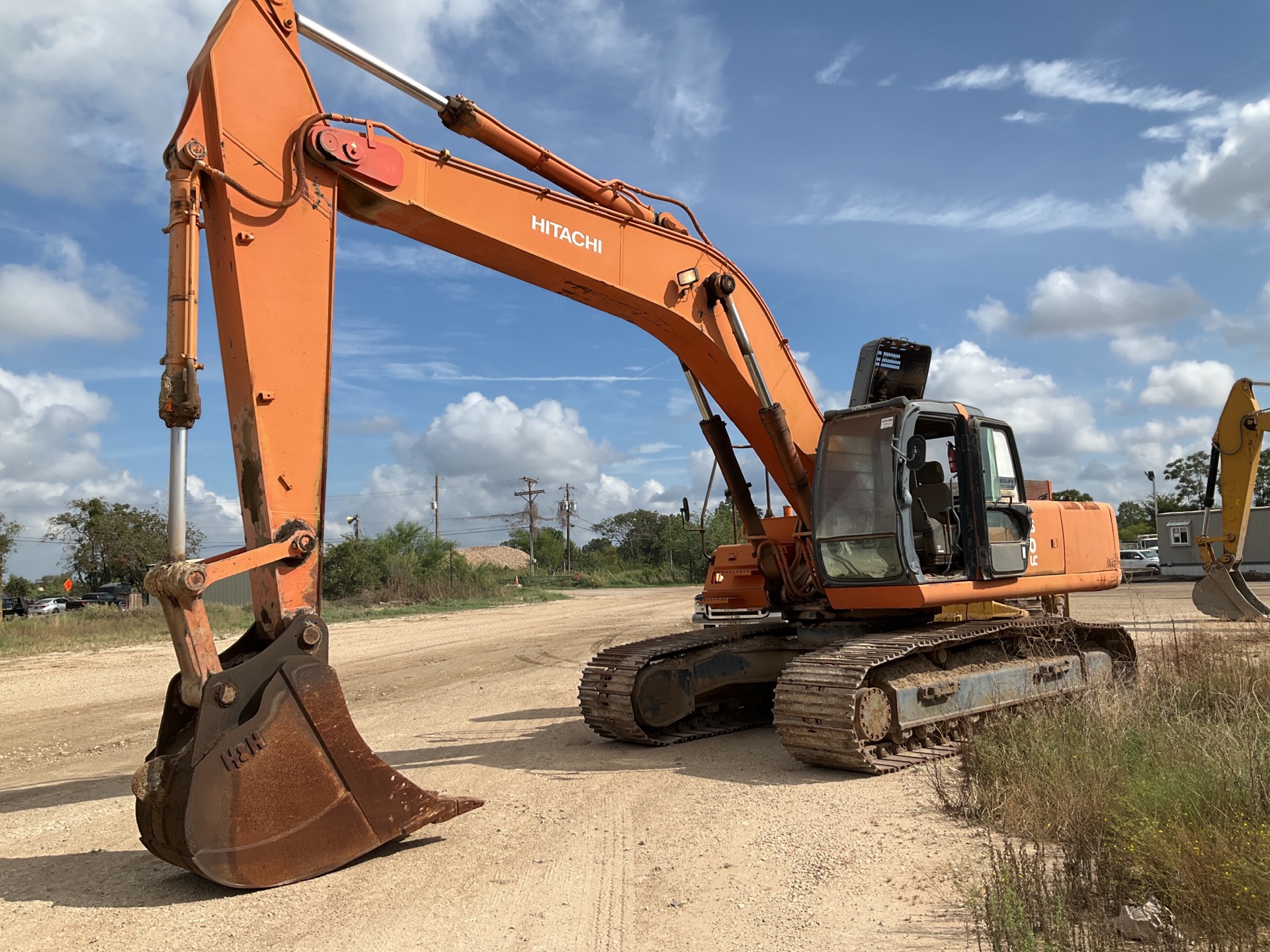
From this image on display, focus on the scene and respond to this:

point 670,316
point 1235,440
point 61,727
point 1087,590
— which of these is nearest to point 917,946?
point 670,316

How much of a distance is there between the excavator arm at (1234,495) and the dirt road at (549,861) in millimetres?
10417

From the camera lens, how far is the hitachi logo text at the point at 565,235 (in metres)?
6.67

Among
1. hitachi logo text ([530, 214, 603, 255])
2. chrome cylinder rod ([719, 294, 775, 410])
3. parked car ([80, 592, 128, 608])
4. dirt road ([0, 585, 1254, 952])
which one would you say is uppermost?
hitachi logo text ([530, 214, 603, 255])

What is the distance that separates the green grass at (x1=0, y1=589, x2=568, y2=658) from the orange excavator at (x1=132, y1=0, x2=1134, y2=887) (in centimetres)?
1043

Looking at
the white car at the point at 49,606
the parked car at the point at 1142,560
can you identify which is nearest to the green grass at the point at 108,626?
the white car at the point at 49,606

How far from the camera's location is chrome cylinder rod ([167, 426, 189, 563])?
4715 millimetres

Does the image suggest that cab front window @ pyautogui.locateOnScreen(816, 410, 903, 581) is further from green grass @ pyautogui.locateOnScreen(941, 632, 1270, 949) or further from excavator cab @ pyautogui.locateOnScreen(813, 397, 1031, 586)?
green grass @ pyautogui.locateOnScreen(941, 632, 1270, 949)

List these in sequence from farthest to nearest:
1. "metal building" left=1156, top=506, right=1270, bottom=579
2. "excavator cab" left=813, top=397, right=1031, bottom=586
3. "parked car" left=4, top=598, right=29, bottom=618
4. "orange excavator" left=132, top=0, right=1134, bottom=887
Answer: "parked car" left=4, top=598, right=29, bottom=618 < "metal building" left=1156, top=506, right=1270, bottom=579 < "excavator cab" left=813, top=397, right=1031, bottom=586 < "orange excavator" left=132, top=0, right=1134, bottom=887

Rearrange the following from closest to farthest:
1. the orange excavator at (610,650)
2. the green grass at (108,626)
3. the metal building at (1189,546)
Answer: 1. the orange excavator at (610,650)
2. the green grass at (108,626)
3. the metal building at (1189,546)

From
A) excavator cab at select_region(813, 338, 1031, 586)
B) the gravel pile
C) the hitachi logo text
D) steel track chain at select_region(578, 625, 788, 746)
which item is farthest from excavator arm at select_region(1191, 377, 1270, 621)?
the gravel pile

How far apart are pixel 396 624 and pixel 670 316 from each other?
60.7ft

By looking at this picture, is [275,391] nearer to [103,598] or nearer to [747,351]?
[747,351]

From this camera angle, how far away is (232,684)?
466 cm

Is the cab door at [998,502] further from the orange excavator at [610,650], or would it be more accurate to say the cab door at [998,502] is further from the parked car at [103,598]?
the parked car at [103,598]
